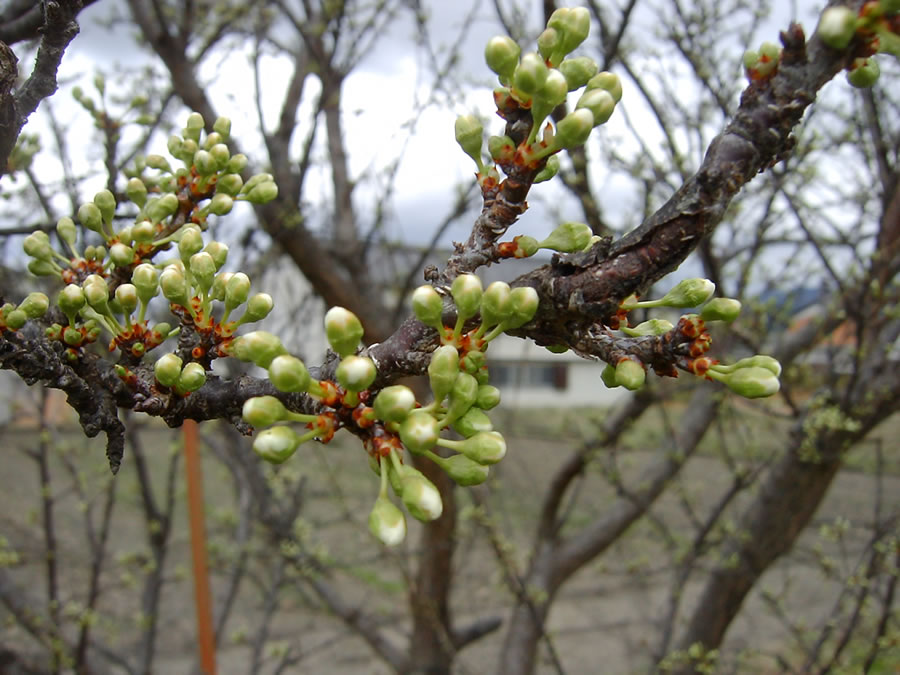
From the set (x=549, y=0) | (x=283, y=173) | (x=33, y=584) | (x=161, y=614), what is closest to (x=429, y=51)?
(x=283, y=173)

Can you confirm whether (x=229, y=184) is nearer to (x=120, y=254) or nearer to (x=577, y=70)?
(x=120, y=254)

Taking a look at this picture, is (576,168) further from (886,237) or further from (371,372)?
(371,372)

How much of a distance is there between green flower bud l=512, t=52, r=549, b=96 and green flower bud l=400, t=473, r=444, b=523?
0.54 m

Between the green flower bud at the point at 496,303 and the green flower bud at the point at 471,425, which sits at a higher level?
the green flower bud at the point at 496,303

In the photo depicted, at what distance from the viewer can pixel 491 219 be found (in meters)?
1.11

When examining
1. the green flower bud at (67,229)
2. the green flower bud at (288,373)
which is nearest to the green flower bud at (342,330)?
the green flower bud at (288,373)

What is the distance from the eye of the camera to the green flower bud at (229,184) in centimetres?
144

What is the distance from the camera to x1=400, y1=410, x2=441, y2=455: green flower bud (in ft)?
2.67

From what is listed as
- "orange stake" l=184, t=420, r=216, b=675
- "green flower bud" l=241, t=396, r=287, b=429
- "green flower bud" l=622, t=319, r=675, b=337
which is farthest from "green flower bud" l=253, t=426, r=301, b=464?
"orange stake" l=184, t=420, r=216, b=675

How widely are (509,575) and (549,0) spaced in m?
2.95

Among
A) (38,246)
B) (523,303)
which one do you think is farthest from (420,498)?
(38,246)

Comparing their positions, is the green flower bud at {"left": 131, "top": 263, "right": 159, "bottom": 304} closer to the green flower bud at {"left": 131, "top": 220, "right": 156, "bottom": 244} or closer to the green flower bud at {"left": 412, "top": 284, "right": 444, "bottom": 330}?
the green flower bud at {"left": 131, "top": 220, "right": 156, "bottom": 244}

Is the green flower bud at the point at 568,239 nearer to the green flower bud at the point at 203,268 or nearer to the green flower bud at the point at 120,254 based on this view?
the green flower bud at the point at 203,268

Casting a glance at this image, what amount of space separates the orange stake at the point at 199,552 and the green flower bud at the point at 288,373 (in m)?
2.96
